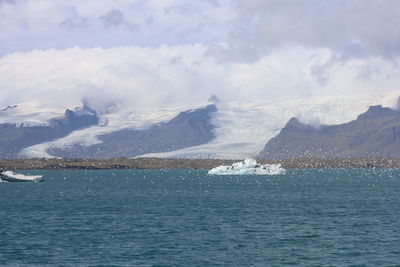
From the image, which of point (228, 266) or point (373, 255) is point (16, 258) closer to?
point (228, 266)

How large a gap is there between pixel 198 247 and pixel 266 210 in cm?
3893

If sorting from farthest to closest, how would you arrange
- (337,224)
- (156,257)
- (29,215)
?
(29,215) < (337,224) < (156,257)

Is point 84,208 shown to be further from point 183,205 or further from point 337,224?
point 337,224

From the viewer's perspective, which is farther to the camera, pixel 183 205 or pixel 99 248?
pixel 183 205

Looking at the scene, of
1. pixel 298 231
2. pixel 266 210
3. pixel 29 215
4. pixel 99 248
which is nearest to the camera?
pixel 99 248

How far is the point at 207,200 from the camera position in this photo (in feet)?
439

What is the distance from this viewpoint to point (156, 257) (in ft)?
225

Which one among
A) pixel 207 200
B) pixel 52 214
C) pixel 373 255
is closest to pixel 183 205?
pixel 207 200

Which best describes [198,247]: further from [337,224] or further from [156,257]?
[337,224]

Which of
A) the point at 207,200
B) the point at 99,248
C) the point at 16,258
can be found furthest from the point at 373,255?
the point at 207,200

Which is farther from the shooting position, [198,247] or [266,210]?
[266,210]

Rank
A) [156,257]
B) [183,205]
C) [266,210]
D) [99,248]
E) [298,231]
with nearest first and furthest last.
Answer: [156,257], [99,248], [298,231], [266,210], [183,205]

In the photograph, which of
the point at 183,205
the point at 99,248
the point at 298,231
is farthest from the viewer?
the point at 183,205

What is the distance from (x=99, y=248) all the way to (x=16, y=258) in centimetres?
866
